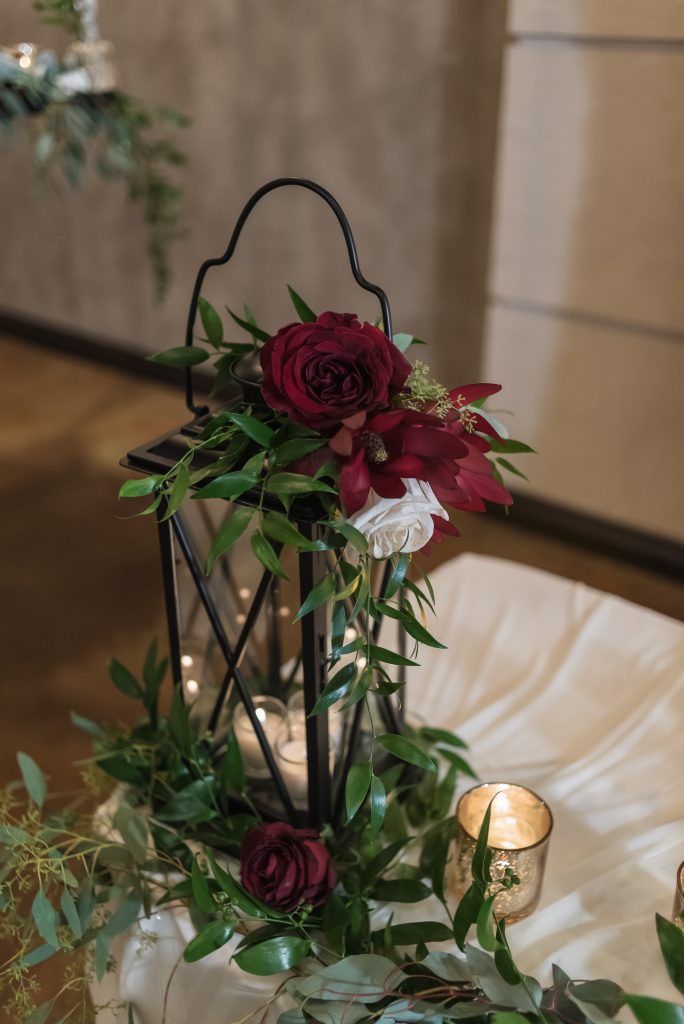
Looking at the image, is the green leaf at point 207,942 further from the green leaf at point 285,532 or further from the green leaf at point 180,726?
the green leaf at point 285,532

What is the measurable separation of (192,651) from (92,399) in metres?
2.67

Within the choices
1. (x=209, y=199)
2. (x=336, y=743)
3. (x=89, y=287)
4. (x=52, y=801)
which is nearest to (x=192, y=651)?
(x=336, y=743)

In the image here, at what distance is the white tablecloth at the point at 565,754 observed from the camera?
2.86 feet

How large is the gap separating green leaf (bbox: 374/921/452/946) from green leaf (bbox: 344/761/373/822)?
14 cm

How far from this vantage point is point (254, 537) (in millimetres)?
728

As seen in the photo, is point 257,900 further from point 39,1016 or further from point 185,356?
point 185,356

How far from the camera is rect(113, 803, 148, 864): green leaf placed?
35.1 inches

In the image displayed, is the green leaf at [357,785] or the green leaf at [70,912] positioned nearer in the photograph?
the green leaf at [357,785]

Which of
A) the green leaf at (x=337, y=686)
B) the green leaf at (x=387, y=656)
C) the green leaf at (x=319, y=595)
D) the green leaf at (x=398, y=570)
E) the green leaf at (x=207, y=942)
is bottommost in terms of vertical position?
the green leaf at (x=207, y=942)

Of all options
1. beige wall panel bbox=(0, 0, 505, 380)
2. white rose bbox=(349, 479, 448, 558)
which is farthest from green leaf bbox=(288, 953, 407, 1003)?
beige wall panel bbox=(0, 0, 505, 380)

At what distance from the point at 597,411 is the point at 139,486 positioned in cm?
186

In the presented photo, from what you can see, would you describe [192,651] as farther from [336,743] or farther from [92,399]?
[92,399]

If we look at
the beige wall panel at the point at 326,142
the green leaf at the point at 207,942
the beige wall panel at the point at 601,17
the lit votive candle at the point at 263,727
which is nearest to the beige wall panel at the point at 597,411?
the beige wall panel at the point at 326,142

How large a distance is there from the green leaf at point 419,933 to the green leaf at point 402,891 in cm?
5
